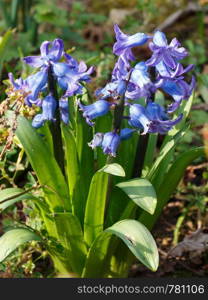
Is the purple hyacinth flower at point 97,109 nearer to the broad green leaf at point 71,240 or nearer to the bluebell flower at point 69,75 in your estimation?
the bluebell flower at point 69,75

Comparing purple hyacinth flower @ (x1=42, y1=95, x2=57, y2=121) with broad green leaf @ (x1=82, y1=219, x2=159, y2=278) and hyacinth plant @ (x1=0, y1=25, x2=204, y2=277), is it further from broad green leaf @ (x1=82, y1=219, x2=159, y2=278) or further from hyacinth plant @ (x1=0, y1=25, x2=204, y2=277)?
broad green leaf @ (x1=82, y1=219, x2=159, y2=278)

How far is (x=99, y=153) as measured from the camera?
236 centimetres

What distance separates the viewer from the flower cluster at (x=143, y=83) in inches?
76.9

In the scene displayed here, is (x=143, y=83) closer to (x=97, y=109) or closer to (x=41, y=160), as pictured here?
(x=97, y=109)

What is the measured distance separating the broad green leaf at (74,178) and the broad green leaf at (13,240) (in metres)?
0.25

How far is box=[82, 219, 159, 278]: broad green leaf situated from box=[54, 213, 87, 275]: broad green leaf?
60mm

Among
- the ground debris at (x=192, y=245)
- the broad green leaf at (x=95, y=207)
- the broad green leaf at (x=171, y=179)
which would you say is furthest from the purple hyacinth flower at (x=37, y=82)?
the ground debris at (x=192, y=245)

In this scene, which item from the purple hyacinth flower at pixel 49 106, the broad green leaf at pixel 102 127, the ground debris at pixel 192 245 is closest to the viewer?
the purple hyacinth flower at pixel 49 106

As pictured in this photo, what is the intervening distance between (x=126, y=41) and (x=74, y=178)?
24.9 inches

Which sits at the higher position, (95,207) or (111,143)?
(111,143)

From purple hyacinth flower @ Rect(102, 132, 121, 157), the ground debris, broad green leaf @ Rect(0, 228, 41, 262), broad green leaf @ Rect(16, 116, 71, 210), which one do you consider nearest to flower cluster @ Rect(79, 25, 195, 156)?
purple hyacinth flower @ Rect(102, 132, 121, 157)

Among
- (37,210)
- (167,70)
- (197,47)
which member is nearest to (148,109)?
(167,70)

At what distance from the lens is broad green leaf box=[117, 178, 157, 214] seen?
6.46 feet

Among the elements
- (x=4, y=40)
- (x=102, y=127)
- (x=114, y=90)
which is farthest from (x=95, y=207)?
(x=4, y=40)
